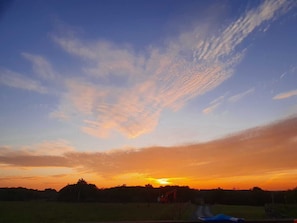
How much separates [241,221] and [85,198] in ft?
251

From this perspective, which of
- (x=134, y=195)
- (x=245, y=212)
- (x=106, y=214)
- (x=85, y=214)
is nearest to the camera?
(x=85, y=214)

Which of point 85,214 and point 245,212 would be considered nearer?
point 85,214

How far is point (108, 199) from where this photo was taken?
79.1 metres

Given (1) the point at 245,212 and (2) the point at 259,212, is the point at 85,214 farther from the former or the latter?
(2) the point at 259,212

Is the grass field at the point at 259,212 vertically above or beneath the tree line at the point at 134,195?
beneath

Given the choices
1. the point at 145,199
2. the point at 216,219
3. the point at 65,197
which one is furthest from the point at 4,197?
the point at 216,219

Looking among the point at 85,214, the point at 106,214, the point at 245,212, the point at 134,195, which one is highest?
the point at 134,195

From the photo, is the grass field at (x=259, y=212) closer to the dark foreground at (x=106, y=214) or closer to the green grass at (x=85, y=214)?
the dark foreground at (x=106, y=214)

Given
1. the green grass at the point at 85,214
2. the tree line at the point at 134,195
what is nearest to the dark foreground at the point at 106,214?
the green grass at the point at 85,214

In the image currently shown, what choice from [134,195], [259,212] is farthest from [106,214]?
[134,195]

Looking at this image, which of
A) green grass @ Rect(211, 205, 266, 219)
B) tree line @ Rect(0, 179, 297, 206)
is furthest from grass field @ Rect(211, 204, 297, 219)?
tree line @ Rect(0, 179, 297, 206)

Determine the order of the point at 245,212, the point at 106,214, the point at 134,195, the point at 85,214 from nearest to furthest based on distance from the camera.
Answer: the point at 85,214 → the point at 106,214 → the point at 245,212 → the point at 134,195

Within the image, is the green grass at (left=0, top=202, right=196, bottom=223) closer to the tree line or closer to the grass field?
the grass field

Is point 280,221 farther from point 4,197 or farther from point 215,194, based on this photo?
point 4,197
